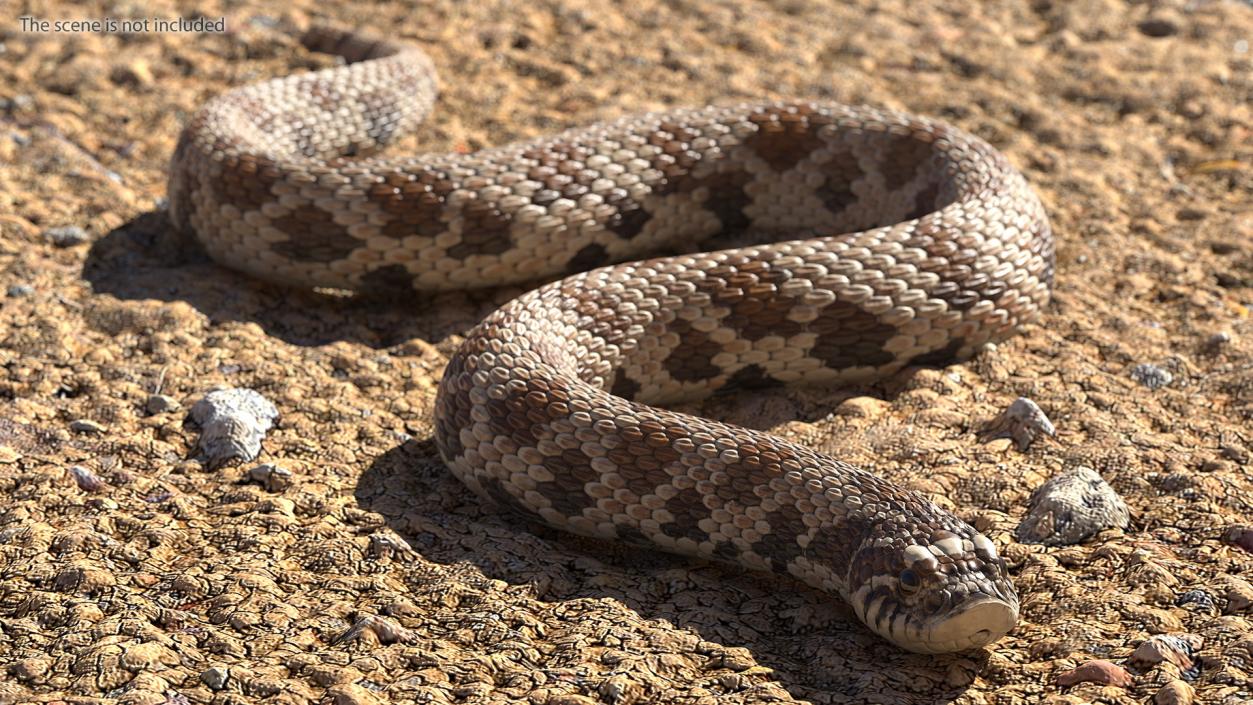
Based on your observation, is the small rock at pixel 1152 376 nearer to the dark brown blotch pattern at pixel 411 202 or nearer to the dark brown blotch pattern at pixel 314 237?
the dark brown blotch pattern at pixel 411 202

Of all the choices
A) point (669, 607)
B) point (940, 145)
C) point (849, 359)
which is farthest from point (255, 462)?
point (940, 145)

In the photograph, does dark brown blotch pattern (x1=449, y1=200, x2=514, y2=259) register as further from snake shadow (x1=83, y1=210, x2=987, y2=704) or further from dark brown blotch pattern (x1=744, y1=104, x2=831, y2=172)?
dark brown blotch pattern (x1=744, y1=104, x2=831, y2=172)

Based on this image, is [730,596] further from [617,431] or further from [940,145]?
[940,145]

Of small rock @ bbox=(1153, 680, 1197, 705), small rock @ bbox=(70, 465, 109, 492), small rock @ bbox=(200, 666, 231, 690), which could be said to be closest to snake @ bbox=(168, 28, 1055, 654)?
small rock @ bbox=(1153, 680, 1197, 705)

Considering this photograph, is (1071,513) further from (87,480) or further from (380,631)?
(87,480)

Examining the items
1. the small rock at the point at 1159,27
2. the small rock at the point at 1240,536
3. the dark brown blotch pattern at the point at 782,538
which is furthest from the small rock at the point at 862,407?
the small rock at the point at 1159,27
